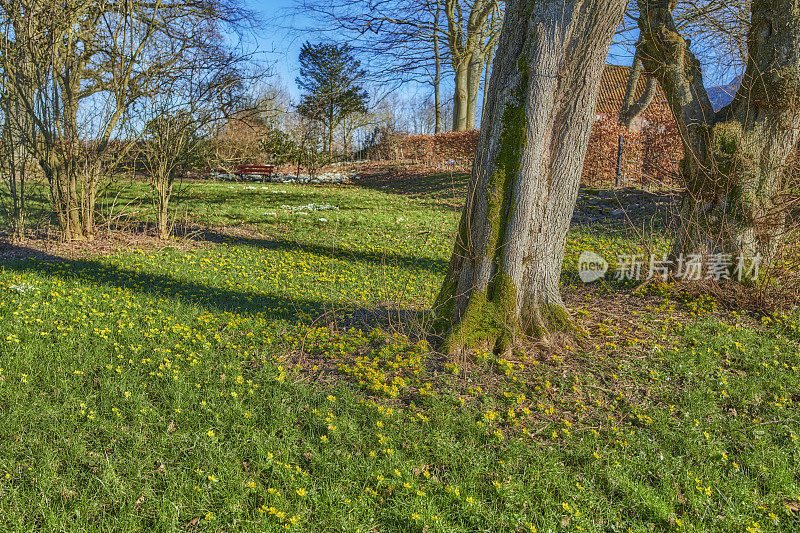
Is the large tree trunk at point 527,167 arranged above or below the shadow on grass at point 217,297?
above

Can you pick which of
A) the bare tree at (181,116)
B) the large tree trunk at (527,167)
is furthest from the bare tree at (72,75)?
the large tree trunk at (527,167)

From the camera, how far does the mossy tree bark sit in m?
6.02

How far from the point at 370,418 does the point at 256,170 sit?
23.0 meters

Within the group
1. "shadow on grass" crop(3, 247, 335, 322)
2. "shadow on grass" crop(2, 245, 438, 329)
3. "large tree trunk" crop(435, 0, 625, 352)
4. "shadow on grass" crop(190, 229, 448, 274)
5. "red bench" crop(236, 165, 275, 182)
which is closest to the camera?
"large tree trunk" crop(435, 0, 625, 352)

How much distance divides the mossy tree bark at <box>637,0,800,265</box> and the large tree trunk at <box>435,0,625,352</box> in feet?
8.90

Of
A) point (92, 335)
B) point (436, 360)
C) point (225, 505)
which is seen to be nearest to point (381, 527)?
point (225, 505)

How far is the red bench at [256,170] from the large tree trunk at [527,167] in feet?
70.7

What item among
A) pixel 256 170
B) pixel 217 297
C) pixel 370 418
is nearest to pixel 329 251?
pixel 217 297

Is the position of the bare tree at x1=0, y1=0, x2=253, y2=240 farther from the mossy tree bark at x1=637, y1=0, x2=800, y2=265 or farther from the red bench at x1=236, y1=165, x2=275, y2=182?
the red bench at x1=236, y1=165, x2=275, y2=182

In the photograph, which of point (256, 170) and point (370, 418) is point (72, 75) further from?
point (256, 170)

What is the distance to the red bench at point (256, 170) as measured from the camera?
2459 centimetres

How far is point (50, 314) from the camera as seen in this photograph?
17.4 ft

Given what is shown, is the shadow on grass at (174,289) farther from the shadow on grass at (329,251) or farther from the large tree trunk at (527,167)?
the large tree trunk at (527,167)

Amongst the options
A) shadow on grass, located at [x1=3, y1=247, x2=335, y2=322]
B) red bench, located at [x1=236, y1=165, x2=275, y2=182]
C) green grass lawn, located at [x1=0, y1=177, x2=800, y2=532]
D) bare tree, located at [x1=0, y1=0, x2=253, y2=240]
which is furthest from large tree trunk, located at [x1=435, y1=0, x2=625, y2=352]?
red bench, located at [x1=236, y1=165, x2=275, y2=182]
